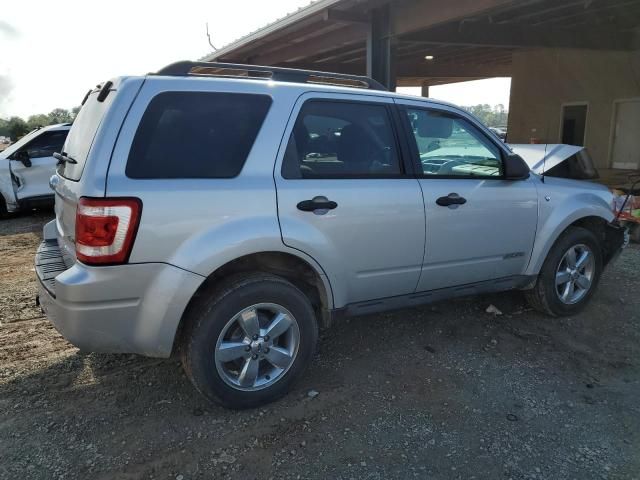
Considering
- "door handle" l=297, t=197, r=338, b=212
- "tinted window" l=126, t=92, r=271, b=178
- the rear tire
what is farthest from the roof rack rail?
the rear tire

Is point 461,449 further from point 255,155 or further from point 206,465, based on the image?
point 255,155

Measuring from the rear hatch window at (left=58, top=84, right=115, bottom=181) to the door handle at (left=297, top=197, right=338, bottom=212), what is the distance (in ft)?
3.91

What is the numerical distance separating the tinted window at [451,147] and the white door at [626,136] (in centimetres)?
1292

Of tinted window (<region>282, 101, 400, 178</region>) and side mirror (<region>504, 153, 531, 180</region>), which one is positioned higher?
tinted window (<region>282, 101, 400, 178</region>)

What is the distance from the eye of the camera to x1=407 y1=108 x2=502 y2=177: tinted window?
367 centimetres

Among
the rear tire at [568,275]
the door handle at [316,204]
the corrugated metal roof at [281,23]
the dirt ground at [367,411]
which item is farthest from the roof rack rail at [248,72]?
the corrugated metal roof at [281,23]

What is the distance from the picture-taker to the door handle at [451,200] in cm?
357

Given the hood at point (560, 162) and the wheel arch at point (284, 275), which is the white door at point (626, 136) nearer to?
the hood at point (560, 162)

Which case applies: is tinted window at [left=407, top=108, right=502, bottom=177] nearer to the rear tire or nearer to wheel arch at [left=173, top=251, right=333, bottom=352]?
the rear tire

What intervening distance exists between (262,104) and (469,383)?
226 centimetres

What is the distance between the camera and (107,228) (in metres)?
2.55

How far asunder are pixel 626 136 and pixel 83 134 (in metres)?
15.5

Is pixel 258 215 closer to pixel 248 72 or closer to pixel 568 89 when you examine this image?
pixel 248 72

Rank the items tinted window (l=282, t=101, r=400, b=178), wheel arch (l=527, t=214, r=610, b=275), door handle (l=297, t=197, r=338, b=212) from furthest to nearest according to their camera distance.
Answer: wheel arch (l=527, t=214, r=610, b=275)
tinted window (l=282, t=101, r=400, b=178)
door handle (l=297, t=197, r=338, b=212)
